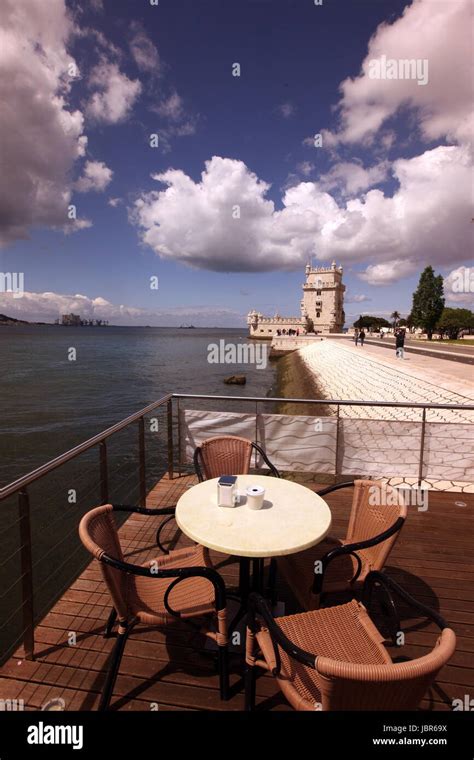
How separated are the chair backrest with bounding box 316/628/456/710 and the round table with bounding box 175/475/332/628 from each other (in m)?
0.82

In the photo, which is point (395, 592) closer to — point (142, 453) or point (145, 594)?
point (145, 594)

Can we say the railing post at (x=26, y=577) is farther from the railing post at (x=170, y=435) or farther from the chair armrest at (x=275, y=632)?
the railing post at (x=170, y=435)

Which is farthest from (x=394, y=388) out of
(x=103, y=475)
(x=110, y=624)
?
(x=110, y=624)

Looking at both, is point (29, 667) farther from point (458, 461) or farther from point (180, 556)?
point (458, 461)

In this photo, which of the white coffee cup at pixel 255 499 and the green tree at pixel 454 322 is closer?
the white coffee cup at pixel 255 499

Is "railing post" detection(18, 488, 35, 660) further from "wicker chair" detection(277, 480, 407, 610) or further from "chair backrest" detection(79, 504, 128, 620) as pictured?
"wicker chair" detection(277, 480, 407, 610)

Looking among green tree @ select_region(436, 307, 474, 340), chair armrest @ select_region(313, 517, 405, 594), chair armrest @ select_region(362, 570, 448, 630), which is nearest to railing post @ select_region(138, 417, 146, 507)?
chair armrest @ select_region(313, 517, 405, 594)

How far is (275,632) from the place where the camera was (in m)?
1.89

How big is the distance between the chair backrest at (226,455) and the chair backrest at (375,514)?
4.64 ft

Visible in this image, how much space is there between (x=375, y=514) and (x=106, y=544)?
1951 millimetres

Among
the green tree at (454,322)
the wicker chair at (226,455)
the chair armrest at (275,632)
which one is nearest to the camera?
the chair armrest at (275,632)

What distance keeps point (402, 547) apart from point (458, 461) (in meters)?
2.30

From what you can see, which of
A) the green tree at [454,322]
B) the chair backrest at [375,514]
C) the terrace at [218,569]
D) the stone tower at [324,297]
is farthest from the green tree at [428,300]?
the chair backrest at [375,514]

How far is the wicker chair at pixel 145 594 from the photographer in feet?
7.19
